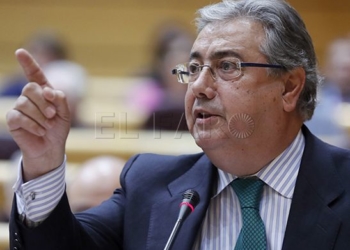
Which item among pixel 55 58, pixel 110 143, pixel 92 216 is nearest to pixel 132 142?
pixel 110 143

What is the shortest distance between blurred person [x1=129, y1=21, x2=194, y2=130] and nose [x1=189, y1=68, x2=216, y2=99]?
1973mm

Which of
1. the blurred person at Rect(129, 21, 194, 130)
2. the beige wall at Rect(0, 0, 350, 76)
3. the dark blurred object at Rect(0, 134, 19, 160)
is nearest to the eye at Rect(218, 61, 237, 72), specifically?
the blurred person at Rect(129, 21, 194, 130)

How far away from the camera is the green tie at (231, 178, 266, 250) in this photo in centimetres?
238

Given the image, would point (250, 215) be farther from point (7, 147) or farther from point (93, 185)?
point (7, 147)

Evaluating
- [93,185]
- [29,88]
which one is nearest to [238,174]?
[29,88]

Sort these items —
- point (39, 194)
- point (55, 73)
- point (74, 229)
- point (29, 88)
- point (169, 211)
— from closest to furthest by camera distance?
point (29, 88) → point (39, 194) → point (74, 229) → point (169, 211) → point (55, 73)

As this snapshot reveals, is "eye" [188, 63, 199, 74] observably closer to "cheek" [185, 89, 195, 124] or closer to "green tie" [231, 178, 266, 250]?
"cheek" [185, 89, 195, 124]

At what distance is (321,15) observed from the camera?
282 inches

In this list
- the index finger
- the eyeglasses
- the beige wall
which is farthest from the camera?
the beige wall

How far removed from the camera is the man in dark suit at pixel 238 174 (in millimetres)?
2352

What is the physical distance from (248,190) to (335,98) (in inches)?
90.6

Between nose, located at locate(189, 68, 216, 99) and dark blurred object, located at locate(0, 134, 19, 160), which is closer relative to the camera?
nose, located at locate(189, 68, 216, 99)

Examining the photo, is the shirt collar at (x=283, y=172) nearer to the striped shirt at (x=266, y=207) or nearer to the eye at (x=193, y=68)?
the striped shirt at (x=266, y=207)

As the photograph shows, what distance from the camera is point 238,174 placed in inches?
99.3
